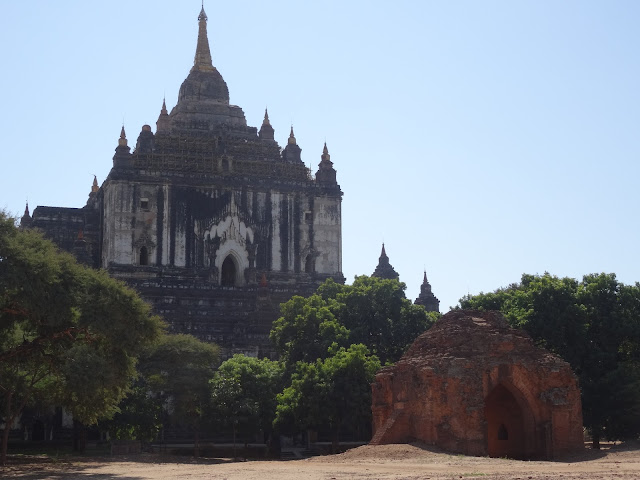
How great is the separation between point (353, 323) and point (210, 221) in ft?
50.5

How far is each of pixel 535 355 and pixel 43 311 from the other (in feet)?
48.7

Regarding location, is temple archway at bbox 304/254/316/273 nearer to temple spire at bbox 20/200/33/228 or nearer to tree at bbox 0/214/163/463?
temple spire at bbox 20/200/33/228

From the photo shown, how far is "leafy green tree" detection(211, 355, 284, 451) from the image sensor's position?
4247 cm

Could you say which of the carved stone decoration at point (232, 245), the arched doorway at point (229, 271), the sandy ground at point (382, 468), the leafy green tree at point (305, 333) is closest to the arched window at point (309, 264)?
the carved stone decoration at point (232, 245)

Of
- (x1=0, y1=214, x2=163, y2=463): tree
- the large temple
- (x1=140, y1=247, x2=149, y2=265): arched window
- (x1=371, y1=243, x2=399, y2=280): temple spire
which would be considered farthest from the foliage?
(x1=371, y1=243, x2=399, y2=280): temple spire

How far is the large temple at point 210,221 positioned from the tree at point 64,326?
70.6ft

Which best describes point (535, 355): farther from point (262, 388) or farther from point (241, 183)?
point (241, 183)

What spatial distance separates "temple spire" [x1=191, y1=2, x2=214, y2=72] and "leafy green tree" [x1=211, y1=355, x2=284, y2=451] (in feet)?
95.3

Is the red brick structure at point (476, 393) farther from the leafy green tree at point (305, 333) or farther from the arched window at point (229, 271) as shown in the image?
the arched window at point (229, 271)

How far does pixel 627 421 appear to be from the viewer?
37.1 meters

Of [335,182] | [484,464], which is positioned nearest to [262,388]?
[484,464]

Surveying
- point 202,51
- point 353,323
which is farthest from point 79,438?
point 202,51

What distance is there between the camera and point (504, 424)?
34.2 metres

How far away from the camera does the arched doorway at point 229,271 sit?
2425 inches
